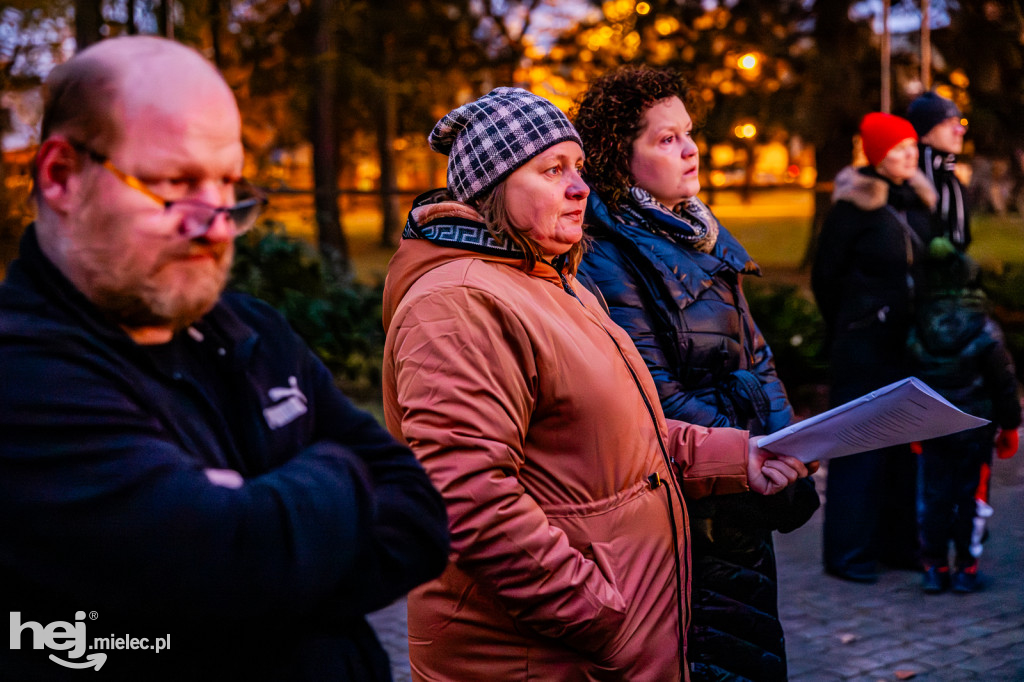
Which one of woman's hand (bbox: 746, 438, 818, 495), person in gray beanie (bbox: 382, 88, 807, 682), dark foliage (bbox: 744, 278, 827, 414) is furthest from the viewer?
dark foliage (bbox: 744, 278, 827, 414)

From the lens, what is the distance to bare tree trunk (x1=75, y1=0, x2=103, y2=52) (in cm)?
915

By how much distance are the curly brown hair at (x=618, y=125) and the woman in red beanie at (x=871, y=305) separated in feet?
9.38

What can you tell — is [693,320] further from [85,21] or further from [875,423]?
[85,21]

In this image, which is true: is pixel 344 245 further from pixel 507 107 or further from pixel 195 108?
pixel 195 108

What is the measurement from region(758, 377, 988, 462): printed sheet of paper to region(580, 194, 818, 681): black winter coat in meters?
0.27

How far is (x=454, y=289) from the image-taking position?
2.39 metres

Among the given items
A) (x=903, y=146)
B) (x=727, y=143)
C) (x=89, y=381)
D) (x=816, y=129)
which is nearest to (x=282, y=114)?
(x=727, y=143)

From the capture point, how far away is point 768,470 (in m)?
2.86

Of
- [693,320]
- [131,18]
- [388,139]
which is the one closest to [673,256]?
[693,320]

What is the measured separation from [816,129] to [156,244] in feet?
52.1

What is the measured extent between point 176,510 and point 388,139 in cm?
2103

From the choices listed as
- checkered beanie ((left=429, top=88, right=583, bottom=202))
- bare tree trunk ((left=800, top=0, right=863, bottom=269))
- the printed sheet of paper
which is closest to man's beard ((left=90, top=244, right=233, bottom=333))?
checkered beanie ((left=429, top=88, right=583, bottom=202))

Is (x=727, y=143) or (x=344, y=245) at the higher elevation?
(x=727, y=143)

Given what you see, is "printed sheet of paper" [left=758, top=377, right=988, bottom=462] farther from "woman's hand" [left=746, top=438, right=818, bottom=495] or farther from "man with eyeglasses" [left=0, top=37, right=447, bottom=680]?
"man with eyeglasses" [left=0, top=37, right=447, bottom=680]
